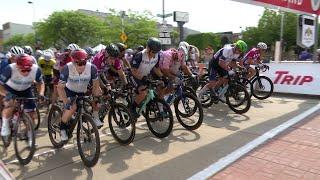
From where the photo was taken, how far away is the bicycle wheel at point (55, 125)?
627 cm

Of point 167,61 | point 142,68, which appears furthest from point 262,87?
point 142,68

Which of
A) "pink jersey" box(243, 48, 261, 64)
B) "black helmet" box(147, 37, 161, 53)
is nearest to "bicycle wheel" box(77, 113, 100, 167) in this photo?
"black helmet" box(147, 37, 161, 53)

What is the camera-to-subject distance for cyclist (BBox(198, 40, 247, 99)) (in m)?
9.05

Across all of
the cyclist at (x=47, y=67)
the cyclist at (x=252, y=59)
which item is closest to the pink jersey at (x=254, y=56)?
the cyclist at (x=252, y=59)

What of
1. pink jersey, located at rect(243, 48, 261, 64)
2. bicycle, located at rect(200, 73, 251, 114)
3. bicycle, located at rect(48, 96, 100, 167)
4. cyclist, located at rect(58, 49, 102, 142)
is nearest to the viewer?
bicycle, located at rect(48, 96, 100, 167)

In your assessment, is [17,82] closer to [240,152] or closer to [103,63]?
[103,63]

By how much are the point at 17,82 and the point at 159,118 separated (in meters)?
2.55

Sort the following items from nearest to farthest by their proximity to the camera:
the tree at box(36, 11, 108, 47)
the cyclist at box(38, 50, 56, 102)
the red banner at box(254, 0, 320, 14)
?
the cyclist at box(38, 50, 56, 102) → the red banner at box(254, 0, 320, 14) → the tree at box(36, 11, 108, 47)

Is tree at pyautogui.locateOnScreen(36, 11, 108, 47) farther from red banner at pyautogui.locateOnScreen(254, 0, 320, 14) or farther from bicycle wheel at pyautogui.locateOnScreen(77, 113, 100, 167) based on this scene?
bicycle wheel at pyautogui.locateOnScreen(77, 113, 100, 167)

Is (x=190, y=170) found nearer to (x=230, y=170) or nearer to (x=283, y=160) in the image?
(x=230, y=170)

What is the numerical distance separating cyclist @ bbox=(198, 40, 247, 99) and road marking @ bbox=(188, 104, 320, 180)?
74.9 inches

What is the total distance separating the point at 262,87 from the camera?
10.9 m

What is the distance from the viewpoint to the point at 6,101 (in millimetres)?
5863

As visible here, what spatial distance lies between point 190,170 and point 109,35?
142 ft
